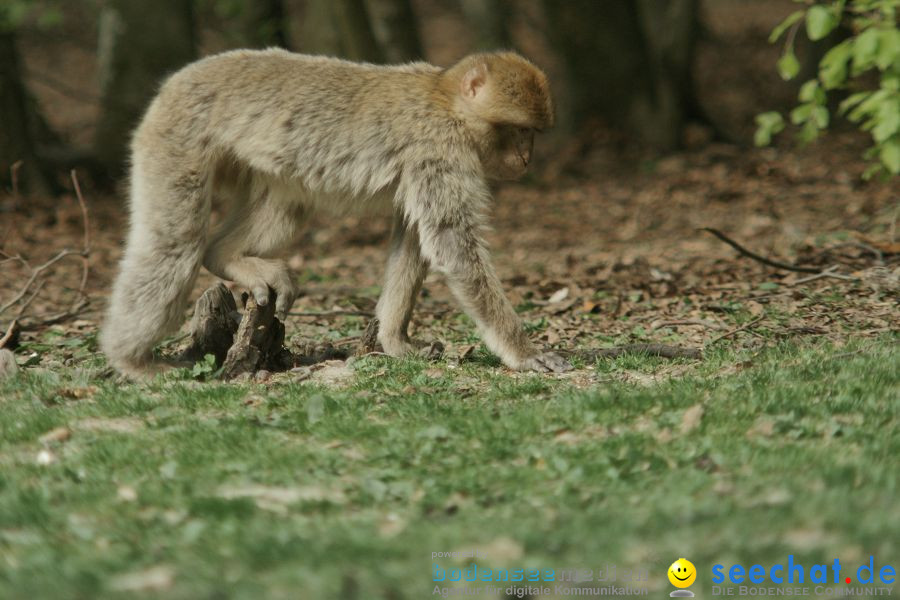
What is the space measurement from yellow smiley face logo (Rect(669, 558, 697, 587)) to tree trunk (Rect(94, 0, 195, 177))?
1144 cm

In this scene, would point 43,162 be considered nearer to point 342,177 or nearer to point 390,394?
point 342,177

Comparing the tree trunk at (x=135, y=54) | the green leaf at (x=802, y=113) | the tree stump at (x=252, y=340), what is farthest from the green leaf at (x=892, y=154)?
the tree trunk at (x=135, y=54)

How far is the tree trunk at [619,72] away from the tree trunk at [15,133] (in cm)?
699

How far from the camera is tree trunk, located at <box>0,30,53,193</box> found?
41.6 ft

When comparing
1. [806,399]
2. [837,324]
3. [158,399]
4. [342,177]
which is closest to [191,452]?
[158,399]

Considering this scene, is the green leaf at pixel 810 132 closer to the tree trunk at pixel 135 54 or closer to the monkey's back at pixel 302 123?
the monkey's back at pixel 302 123

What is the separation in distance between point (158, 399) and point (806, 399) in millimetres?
3185

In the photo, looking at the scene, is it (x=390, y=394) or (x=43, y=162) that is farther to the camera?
(x=43, y=162)

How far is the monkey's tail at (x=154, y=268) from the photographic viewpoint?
19.9 ft

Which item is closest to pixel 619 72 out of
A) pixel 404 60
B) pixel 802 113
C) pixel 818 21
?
pixel 404 60

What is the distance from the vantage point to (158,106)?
6.28 meters

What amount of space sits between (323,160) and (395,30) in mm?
9329

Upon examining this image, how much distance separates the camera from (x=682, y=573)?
3322mm

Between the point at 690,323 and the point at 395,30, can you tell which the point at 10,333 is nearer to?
the point at 690,323
